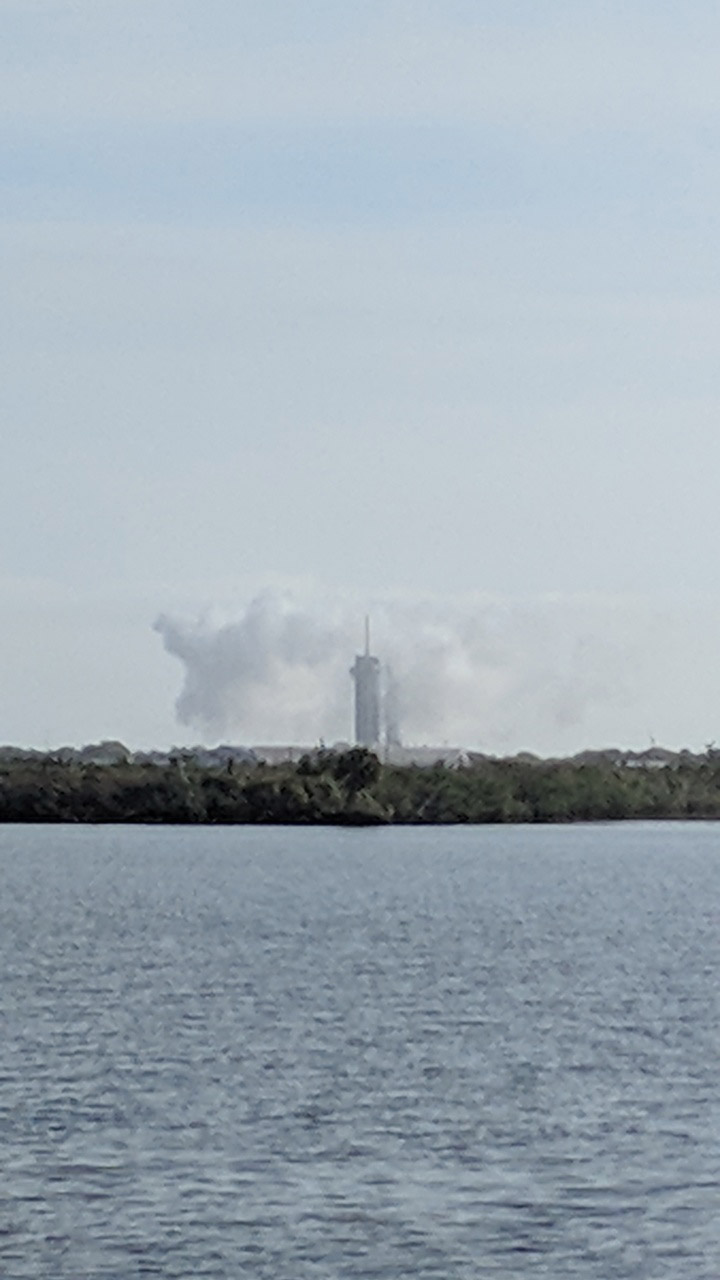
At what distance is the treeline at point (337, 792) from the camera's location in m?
150

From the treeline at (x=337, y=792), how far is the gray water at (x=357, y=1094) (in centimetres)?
6138

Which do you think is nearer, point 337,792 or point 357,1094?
point 357,1094

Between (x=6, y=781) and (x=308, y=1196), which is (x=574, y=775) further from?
(x=308, y=1196)

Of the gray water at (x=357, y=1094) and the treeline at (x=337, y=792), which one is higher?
the treeline at (x=337, y=792)

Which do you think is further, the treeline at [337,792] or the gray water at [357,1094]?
the treeline at [337,792]

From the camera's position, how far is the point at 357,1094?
4025cm

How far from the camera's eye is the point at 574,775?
16500cm

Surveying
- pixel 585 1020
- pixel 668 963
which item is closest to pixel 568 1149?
pixel 585 1020

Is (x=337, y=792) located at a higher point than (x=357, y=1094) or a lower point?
higher

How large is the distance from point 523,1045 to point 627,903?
5080 centimetres

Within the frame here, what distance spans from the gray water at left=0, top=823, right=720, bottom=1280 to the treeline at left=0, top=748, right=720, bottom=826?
201ft

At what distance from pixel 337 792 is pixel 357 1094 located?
361 feet

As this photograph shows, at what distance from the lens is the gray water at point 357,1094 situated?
29156 mm

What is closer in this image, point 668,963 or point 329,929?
point 668,963
